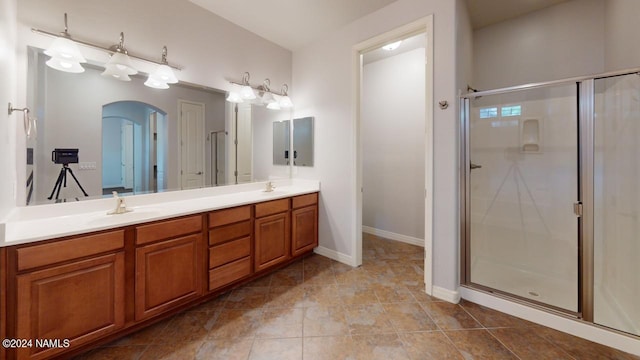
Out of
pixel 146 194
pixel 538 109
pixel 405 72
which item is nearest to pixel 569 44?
pixel 538 109

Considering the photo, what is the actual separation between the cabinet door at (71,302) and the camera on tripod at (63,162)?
2.20 feet

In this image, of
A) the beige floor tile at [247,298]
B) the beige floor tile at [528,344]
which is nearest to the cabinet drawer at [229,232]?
the beige floor tile at [247,298]

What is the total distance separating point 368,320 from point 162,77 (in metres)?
2.69

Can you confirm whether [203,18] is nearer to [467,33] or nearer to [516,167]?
[467,33]

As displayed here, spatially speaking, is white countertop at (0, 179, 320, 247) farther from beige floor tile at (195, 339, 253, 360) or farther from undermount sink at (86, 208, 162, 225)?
beige floor tile at (195, 339, 253, 360)

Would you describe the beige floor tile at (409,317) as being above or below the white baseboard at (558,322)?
below

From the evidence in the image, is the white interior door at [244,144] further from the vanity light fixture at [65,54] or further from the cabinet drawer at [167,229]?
the vanity light fixture at [65,54]

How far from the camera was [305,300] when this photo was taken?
2.18 meters

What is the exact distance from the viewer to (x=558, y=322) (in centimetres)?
178

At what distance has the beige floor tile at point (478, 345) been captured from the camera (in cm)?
155

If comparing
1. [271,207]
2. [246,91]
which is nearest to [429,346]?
[271,207]

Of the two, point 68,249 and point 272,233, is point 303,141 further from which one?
point 68,249

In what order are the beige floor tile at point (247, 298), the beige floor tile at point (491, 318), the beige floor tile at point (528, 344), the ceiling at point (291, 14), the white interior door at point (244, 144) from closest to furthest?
the beige floor tile at point (528, 344) < the beige floor tile at point (491, 318) < the beige floor tile at point (247, 298) < the ceiling at point (291, 14) < the white interior door at point (244, 144)

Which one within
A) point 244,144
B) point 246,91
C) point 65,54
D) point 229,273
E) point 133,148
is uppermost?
point 246,91
